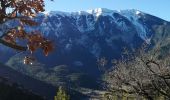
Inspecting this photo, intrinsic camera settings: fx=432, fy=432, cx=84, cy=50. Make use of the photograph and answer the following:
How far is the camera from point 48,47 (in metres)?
22.6

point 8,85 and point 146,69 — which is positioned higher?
A: point 146,69

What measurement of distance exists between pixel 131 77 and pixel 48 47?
2519 cm

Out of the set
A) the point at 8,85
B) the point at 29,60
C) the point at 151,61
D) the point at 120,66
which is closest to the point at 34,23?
the point at 29,60

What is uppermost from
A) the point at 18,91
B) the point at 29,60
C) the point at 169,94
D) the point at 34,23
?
the point at 34,23

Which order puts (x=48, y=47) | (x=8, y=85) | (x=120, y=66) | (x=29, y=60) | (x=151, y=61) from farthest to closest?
(x=8, y=85)
(x=120, y=66)
(x=151, y=61)
(x=29, y=60)
(x=48, y=47)

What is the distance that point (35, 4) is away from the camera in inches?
919

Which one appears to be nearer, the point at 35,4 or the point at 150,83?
the point at 35,4

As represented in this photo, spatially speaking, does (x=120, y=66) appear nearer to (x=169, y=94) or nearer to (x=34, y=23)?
(x=169, y=94)

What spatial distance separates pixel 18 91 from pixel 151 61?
150837 millimetres

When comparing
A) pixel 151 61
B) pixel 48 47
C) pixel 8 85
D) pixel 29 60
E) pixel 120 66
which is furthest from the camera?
pixel 8 85

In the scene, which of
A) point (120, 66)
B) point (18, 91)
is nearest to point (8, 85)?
point (18, 91)

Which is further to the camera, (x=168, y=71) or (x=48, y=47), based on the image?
(x=168, y=71)

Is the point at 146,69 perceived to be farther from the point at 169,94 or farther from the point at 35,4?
the point at 35,4

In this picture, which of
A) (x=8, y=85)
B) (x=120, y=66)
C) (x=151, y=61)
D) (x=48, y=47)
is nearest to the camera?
(x=48, y=47)
